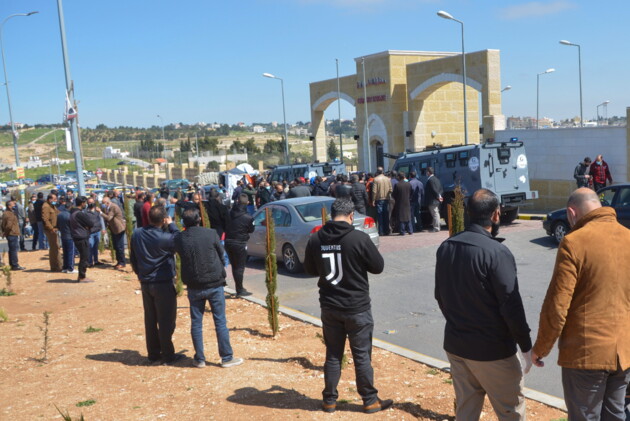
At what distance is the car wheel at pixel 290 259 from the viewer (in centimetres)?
1297

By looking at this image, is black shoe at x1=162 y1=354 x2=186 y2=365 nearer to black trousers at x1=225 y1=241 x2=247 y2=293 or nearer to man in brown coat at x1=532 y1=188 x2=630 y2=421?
black trousers at x1=225 y1=241 x2=247 y2=293

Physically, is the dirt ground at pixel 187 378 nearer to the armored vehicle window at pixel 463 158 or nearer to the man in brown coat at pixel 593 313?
the man in brown coat at pixel 593 313

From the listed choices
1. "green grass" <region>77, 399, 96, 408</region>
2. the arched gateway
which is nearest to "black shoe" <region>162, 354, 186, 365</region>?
"green grass" <region>77, 399, 96, 408</region>

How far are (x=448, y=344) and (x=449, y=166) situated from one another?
14375mm

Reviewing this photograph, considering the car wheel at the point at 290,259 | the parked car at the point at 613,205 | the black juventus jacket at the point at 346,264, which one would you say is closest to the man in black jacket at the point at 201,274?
the black juventus jacket at the point at 346,264

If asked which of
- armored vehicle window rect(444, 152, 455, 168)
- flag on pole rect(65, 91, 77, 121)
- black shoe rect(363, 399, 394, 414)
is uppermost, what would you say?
flag on pole rect(65, 91, 77, 121)

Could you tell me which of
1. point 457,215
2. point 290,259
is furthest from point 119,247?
point 457,215

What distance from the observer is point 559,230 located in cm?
1409

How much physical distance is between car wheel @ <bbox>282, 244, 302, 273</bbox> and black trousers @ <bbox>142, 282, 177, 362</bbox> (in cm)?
577

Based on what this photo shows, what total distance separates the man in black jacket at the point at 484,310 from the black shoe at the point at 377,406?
1.38 metres

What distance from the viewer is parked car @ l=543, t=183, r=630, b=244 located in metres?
12.5

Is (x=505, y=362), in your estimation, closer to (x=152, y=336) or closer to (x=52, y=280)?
(x=152, y=336)

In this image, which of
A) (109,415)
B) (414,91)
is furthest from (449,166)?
(414,91)

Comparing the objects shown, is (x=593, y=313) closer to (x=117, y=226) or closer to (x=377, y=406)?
(x=377, y=406)
